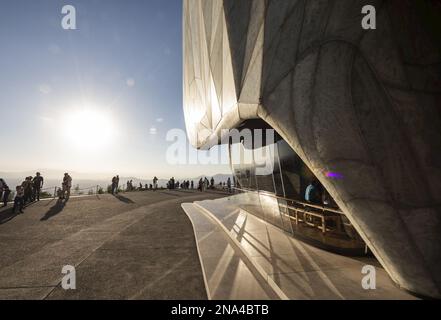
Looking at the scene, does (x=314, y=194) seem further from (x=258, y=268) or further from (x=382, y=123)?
(x=382, y=123)

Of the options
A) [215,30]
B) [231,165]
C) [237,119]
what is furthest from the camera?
[231,165]

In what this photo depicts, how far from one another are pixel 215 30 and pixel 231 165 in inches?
353

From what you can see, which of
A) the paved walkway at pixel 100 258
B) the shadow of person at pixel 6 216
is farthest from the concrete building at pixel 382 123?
the shadow of person at pixel 6 216

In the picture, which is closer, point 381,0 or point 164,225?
point 381,0

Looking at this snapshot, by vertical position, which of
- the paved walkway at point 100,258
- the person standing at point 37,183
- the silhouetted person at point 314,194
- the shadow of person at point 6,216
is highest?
the person standing at point 37,183

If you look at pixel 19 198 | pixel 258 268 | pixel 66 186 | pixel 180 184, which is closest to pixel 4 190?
pixel 19 198

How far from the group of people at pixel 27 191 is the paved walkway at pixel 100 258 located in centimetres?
171

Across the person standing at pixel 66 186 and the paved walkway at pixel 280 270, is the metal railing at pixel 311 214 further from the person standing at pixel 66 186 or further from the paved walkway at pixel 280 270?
the person standing at pixel 66 186

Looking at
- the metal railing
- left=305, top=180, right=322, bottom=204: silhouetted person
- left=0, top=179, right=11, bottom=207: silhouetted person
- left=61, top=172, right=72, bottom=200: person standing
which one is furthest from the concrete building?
left=61, top=172, right=72, bottom=200: person standing

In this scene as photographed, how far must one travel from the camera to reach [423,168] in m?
3.37

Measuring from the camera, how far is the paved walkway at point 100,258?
12.6ft

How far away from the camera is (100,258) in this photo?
17.4 feet
